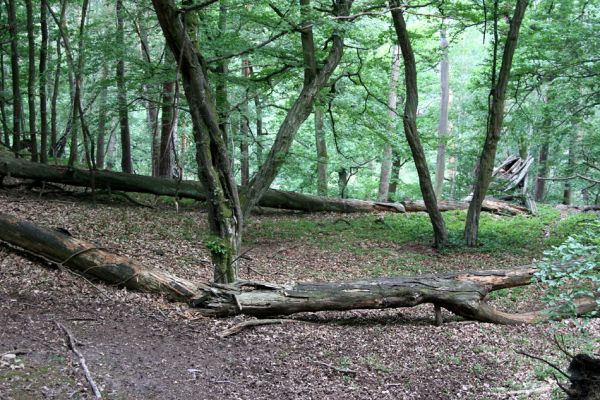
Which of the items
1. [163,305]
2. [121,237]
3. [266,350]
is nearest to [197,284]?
[163,305]

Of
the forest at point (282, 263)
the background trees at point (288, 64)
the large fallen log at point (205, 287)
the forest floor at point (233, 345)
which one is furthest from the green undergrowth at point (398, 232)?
the large fallen log at point (205, 287)

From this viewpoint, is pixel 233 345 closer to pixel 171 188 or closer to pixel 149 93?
pixel 149 93

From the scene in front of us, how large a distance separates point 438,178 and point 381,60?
7.77 m

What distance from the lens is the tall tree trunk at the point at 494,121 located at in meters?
10.2

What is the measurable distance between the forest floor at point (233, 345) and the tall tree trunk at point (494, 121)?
261 cm

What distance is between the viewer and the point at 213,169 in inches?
261

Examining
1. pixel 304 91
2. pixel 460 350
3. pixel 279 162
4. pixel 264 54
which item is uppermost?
pixel 264 54

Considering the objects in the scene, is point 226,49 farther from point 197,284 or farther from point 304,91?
point 197,284

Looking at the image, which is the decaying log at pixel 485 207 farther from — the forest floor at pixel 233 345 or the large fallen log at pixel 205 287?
the large fallen log at pixel 205 287

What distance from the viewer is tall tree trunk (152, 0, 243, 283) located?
21.1 ft

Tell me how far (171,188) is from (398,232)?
5748 mm

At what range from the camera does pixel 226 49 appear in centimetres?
978

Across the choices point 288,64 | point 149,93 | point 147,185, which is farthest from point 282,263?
point 147,185

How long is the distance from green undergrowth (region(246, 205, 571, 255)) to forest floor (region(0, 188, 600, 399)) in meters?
1.81
